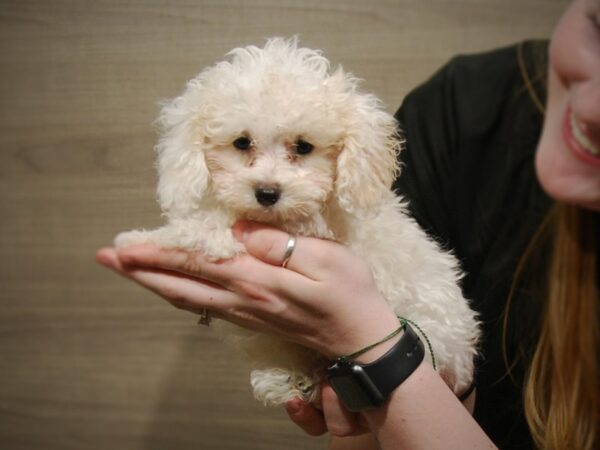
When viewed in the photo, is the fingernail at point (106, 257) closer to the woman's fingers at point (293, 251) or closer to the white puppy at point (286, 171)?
the white puppy at point (286, 171)

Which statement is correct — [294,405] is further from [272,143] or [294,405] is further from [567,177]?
[567,177]

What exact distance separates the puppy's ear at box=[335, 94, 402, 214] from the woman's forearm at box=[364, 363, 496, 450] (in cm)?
27

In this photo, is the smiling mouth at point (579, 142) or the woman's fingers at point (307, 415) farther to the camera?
the woman's fingers at point (307, 415)

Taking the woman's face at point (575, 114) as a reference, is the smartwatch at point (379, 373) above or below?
below

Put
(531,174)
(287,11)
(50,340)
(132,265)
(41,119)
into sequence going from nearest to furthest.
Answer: (132,265) → (531,174) → (287,11) → (41,119) → (50,340)

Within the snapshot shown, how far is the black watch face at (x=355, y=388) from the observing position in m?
0.76

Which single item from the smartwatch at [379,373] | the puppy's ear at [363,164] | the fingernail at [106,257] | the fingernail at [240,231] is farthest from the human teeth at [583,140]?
the fingernail at [106,257]

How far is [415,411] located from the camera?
773mm

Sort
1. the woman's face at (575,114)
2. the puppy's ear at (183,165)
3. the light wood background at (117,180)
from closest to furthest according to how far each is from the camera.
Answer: the woman's face at (575,114), the puppy's ear at (183,165), the light wood background at (117,180)

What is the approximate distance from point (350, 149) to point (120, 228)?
2.25 feet

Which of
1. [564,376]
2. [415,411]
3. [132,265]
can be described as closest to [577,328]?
[564,376]

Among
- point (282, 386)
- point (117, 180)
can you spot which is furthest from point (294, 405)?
point (117, 180)

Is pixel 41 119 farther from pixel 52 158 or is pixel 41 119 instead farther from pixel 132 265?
pixel 132 265

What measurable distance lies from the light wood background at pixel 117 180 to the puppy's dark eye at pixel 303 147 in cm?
43
